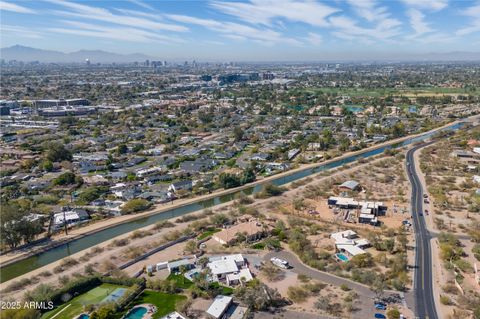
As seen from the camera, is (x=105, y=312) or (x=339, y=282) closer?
(x=105, y=312)

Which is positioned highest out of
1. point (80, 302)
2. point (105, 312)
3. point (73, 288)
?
point (105, 312)

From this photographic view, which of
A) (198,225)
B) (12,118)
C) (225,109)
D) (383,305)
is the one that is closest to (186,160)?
(198,225)

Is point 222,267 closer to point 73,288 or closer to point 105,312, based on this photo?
point 105,312

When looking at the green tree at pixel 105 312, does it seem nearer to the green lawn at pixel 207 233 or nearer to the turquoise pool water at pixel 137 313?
the turquoise pool water at pixel 137 313

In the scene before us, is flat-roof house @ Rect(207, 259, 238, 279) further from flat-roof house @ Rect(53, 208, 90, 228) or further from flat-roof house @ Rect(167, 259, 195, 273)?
flat-roof house @ Rect(53, 208, 90, 228)

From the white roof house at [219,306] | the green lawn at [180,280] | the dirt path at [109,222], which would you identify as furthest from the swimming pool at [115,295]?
the dirt path at [109,222]

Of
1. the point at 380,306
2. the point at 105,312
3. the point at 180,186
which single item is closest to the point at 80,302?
the point at 105,312

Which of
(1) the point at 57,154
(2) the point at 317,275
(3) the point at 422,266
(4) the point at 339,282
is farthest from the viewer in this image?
(1) the point at 57,154
